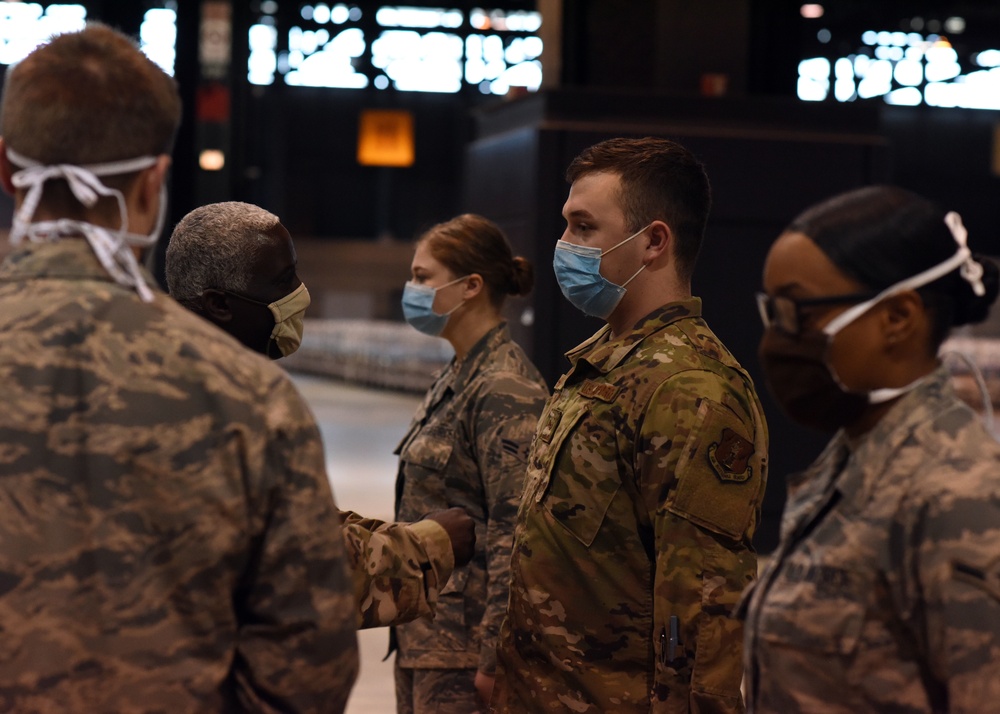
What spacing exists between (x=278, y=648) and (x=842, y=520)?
0.70 m

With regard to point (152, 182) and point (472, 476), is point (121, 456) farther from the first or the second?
point (472, 476)

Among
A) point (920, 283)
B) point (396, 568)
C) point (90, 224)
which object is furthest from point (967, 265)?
point (90, 224)

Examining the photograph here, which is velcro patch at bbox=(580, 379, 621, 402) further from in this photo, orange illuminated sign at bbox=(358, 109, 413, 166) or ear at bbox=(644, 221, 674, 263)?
orange illuminated sign at bbox=(358, 109, 413, 166)

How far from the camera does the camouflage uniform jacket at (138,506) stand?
1.49m

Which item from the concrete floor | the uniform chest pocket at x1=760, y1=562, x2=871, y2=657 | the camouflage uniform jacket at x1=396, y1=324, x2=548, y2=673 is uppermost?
the uniform chest pocket at x1=760, y1=562, x2=871, y2=657

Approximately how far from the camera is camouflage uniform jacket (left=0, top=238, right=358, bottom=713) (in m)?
1.49

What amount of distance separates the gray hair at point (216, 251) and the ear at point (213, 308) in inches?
0.5

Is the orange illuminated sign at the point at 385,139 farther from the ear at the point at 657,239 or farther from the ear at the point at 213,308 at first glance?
the ear at the point at 213,308

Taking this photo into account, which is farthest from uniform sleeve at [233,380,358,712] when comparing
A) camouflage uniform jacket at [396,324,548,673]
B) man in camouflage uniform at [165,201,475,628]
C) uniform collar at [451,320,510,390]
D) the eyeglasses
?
uniform collar at [451,320,510,390]

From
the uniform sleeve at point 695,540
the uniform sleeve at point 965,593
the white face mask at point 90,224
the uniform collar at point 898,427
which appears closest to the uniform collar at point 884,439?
the uniform collar at point 898,427

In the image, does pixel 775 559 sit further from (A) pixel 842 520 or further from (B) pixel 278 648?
(B) pixel 278 648

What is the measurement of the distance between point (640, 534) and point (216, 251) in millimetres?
909

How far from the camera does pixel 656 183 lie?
8.16 ft

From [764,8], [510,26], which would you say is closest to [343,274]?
[510,26]
